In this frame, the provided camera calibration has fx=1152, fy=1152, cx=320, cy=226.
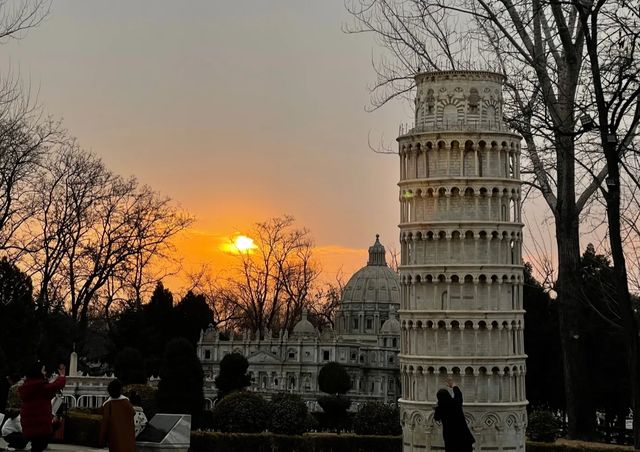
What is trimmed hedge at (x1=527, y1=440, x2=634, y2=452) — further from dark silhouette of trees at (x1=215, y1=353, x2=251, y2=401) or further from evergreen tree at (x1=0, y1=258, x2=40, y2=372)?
dark silhouette of trees at (x1=215, y1=353, x2=251, y2=401)

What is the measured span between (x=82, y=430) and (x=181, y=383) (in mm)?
16274

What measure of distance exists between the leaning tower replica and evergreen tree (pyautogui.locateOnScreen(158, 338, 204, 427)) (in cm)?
1663

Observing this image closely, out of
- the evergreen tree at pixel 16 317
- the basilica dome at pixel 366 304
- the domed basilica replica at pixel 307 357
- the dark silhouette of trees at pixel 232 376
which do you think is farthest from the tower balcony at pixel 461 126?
the basilica dome at pixel 366 304

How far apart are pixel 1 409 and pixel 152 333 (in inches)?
2111

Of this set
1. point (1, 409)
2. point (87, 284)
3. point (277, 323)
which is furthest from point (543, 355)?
point (277, 323)

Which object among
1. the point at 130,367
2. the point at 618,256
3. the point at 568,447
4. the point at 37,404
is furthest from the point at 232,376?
the point at 37,404

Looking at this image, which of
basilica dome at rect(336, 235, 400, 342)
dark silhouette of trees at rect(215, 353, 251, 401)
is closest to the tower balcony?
dark silhouette of trees at rect(215, 353, 251, 401)

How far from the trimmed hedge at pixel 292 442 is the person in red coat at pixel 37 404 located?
66.6ft

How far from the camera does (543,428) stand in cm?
3872

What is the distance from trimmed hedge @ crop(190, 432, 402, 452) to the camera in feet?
129

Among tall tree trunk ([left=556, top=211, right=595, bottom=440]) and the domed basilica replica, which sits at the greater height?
the domed basilica replica

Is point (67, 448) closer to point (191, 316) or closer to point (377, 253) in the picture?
point (191, 316)

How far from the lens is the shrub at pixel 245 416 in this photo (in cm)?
4338

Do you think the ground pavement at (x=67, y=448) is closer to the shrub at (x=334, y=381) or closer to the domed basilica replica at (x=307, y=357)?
the shrub at (x=334, y=381)
